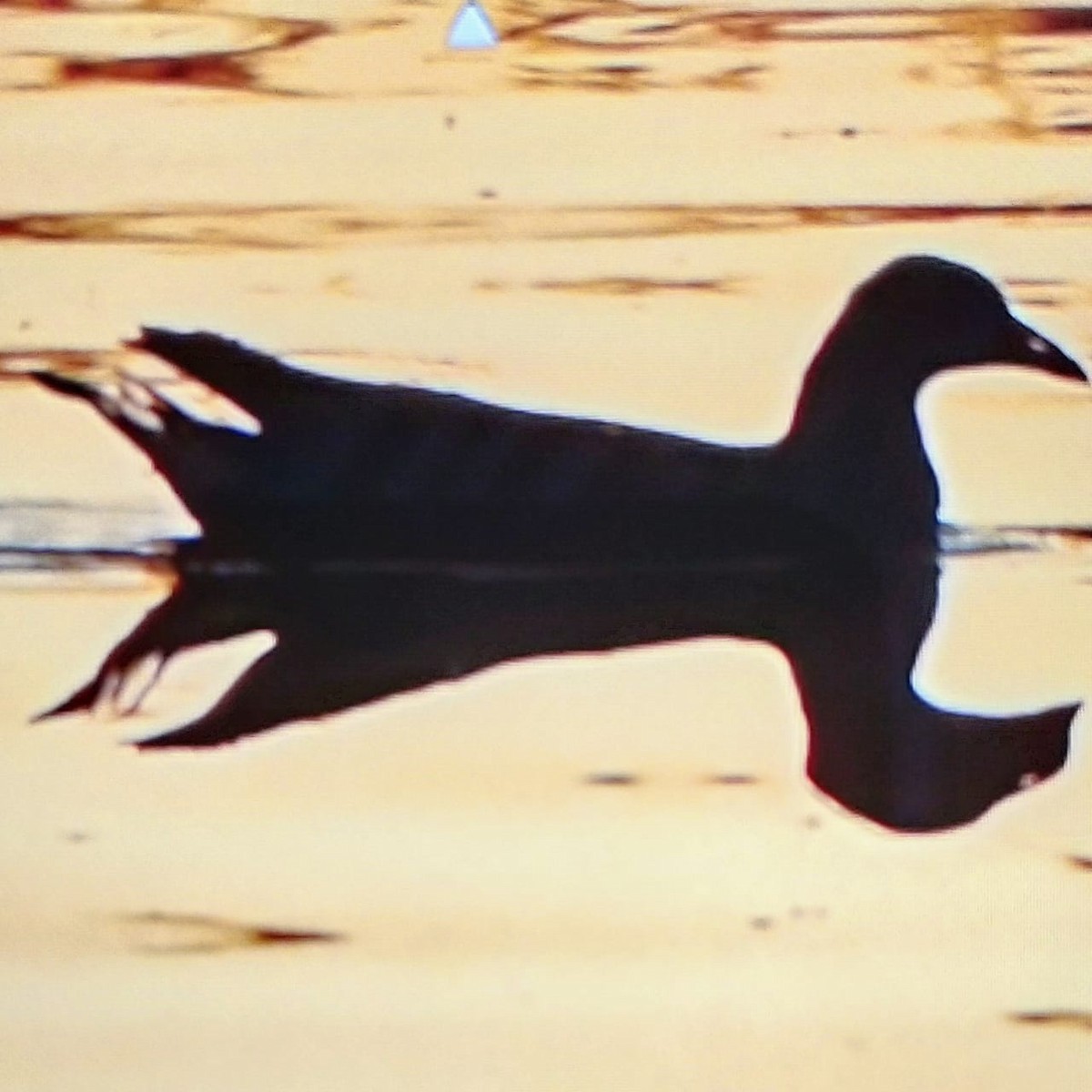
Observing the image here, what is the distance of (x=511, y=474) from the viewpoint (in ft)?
2.05

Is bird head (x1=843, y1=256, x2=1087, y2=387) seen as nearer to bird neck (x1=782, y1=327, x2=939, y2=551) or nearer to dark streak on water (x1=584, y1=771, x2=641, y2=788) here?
bird neck (x1=782, y1=327, x2=939, y2=551)

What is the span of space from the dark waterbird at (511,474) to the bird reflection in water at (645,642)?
14 mm

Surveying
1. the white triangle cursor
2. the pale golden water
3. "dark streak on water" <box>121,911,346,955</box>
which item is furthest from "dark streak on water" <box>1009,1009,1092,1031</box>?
the white triangle cursor

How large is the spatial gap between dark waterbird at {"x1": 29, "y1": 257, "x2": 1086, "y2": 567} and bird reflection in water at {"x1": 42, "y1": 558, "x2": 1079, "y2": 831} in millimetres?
14

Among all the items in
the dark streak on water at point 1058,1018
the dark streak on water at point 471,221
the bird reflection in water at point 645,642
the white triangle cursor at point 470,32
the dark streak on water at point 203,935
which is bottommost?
the dark streak on water at point 1058,1018

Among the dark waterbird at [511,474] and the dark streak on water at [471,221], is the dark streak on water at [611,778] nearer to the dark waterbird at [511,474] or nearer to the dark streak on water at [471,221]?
the dark waterbird at [511,474]

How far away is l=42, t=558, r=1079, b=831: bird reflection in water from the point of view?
61cm

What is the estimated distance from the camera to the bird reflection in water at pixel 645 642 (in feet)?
2.02

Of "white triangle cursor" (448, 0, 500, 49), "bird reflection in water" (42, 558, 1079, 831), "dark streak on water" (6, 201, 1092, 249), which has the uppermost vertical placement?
"white triangle cursor" (448, 0, 500, 49)

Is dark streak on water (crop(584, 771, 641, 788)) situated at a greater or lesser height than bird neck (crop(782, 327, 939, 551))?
lesser

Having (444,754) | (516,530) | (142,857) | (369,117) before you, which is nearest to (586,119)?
(369,117)

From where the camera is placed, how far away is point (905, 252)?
636mm

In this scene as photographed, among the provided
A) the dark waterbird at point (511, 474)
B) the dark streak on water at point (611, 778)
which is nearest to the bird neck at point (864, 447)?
the dark waterbird at point (511, 474)

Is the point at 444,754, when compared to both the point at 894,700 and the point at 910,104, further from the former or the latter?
the point at 910,104
